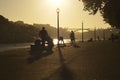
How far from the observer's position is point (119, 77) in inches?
509

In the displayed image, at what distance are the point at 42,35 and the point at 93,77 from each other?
19931mm

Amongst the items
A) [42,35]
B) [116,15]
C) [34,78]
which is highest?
[116,15]

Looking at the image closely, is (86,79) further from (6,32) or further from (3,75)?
(6,32)

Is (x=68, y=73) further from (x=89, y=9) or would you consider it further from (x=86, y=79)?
(x=89, y=9)

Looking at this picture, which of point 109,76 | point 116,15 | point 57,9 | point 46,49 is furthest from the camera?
point 57,9

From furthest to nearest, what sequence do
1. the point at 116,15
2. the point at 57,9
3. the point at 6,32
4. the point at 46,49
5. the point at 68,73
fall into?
the point at 6,32 < the point at 57,9 < the point at 116,15 < the point at 46,49 < the point at 68,73

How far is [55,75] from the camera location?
1370cm

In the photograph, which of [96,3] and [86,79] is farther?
[96,3]

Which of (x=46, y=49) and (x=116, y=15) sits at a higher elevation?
(x=116, y=15)

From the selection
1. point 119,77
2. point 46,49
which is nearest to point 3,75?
point 119,77

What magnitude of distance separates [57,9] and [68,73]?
3340 centimetres

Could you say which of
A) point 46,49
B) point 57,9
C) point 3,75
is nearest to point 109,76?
point 3,75

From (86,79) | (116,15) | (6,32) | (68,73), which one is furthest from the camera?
(6,32)

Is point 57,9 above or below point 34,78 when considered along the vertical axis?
above
